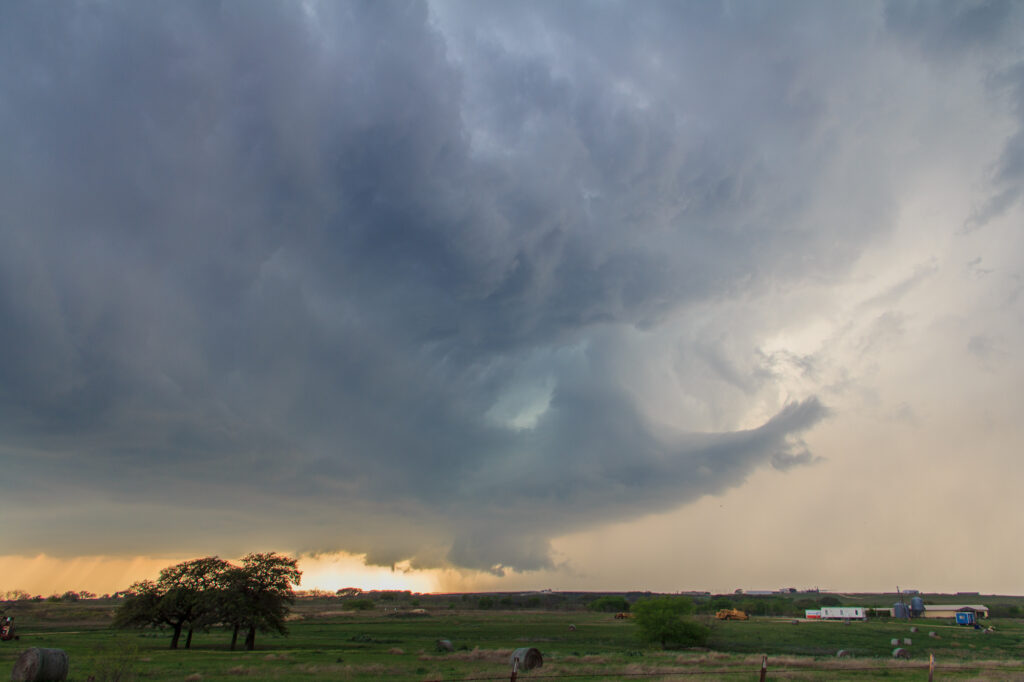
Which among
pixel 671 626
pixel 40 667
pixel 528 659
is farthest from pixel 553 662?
pixel 40 667

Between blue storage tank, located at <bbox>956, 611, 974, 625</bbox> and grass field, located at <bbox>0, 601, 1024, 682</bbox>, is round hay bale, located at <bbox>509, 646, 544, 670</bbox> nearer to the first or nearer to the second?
grass field, located at <bbox>0, 601, 1024, 682</bbox>

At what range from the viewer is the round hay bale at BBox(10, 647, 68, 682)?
124 feet

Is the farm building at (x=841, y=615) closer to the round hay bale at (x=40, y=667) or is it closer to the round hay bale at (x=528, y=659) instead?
the round hay bale at (x=528, y=659)

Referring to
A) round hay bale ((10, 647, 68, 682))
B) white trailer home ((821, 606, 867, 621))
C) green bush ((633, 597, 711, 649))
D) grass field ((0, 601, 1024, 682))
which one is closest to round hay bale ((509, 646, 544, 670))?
grass field ((0, 601, 1024, 682))

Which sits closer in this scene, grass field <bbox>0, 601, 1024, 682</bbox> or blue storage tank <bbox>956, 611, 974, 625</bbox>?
grass field <bbox>0, 601, 1024, 682</bbox>

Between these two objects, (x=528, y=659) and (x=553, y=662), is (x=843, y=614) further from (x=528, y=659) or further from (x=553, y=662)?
(x=528, y=659)

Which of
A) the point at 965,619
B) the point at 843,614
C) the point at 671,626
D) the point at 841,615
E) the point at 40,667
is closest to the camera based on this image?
the point at 40,667

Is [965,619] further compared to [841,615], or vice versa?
[841,615]

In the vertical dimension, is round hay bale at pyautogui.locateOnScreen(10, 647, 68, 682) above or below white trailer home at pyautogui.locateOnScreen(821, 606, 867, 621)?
above

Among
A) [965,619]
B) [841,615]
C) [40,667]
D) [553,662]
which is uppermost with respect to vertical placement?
[40,667]

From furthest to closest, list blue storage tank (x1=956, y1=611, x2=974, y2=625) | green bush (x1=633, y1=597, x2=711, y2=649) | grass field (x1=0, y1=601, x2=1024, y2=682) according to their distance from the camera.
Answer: blue storage tank (x1=956, y1=611, x2=974, y2=625), green bush (x1=633, y1=597, x2=711, y2=649), grass field (x1=0, y1=601, x2=1024, y2=682)

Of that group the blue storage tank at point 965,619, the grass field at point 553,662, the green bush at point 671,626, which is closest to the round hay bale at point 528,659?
the grass field at point 553,662

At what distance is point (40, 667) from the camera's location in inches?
1513

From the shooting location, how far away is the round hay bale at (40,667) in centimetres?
3794
